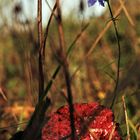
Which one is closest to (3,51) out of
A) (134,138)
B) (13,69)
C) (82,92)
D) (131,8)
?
(13,69)

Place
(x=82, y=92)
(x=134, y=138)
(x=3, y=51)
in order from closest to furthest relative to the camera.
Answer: (x=134, y=138)
(x=82, y=92)
(x=3, y=51)

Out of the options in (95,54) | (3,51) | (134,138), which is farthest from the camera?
(3,51)

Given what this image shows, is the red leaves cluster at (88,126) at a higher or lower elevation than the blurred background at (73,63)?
lower

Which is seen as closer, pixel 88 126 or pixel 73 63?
pixel 88 126

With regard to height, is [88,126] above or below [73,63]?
below

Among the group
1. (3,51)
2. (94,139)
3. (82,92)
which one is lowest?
(94,139)

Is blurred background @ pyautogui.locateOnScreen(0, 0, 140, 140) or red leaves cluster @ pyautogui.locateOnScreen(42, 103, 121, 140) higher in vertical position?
blurred background @ pyautogui.locateOnScreen(0, 0, 140, 140)

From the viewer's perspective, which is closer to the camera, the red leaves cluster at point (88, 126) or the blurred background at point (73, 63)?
the red leaves cluster at point (88, 126)

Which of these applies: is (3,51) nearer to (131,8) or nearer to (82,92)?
(131,8)
